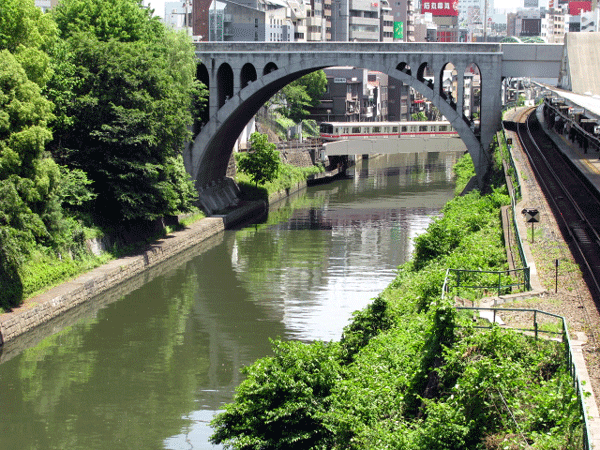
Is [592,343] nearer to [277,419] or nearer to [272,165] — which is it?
[277,419]

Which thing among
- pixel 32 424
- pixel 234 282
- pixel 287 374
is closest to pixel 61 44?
pixel 234 282

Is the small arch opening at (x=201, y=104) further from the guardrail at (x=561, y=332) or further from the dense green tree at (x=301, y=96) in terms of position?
the guardrail at (x=561, y=332)

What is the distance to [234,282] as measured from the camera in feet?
139

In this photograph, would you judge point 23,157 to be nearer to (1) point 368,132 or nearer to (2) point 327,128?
(2) point 327,128

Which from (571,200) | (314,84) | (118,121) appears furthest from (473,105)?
(571,200)

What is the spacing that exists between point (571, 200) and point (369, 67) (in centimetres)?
2439

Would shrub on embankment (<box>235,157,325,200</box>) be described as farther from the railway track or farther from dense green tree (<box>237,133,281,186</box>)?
the railway track

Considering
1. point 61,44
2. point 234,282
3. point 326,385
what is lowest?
point 234,282

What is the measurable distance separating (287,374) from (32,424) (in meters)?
8.54

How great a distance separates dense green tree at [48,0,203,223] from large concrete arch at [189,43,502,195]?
1236 cm

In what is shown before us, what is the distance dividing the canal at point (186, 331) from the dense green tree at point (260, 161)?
27.8ft

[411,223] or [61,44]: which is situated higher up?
[61,44]

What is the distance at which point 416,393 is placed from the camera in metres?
18.4

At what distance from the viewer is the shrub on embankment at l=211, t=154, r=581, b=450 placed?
598 inches
